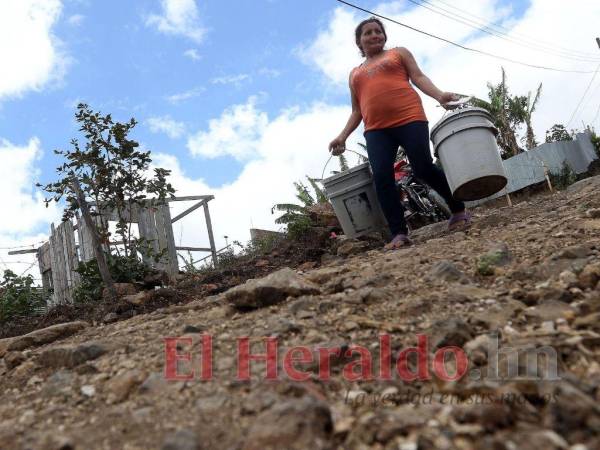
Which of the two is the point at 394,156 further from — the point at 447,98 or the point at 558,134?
the point at 558,134

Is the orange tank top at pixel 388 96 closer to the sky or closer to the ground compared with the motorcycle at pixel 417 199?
closer to the sky

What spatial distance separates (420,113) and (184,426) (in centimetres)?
283

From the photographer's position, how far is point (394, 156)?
3.57 m

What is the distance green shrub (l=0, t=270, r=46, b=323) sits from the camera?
5090mm

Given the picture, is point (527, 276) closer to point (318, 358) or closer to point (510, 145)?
point (318, 358)

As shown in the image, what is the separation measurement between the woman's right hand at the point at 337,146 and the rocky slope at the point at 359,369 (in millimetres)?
1532

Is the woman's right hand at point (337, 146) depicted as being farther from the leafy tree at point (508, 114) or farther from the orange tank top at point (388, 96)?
the leafy tree at point (508, 114)

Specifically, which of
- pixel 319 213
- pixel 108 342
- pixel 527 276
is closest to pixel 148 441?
pixel 108 342

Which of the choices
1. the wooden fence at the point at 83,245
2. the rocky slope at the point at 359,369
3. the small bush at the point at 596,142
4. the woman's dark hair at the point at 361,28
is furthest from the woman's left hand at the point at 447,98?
the small bush at the point at 596,142

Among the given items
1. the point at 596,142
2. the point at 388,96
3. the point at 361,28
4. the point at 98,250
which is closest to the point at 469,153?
the point at 388,96

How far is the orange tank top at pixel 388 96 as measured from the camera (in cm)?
348

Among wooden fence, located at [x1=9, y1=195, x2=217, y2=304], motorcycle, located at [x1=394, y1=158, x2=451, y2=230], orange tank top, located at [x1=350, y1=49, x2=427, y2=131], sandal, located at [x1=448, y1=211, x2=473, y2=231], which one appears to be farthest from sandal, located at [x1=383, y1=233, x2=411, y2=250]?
wooden fence, located at [x1=9, y1=195, x2=217, y2=304]

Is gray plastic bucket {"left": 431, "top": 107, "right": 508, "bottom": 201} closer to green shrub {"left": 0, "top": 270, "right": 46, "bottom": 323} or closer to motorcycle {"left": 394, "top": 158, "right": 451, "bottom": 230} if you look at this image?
motorcycle {"left": 394, "top": 158, "right": 451, "bottom": 230}

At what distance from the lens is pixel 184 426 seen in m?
1.21
